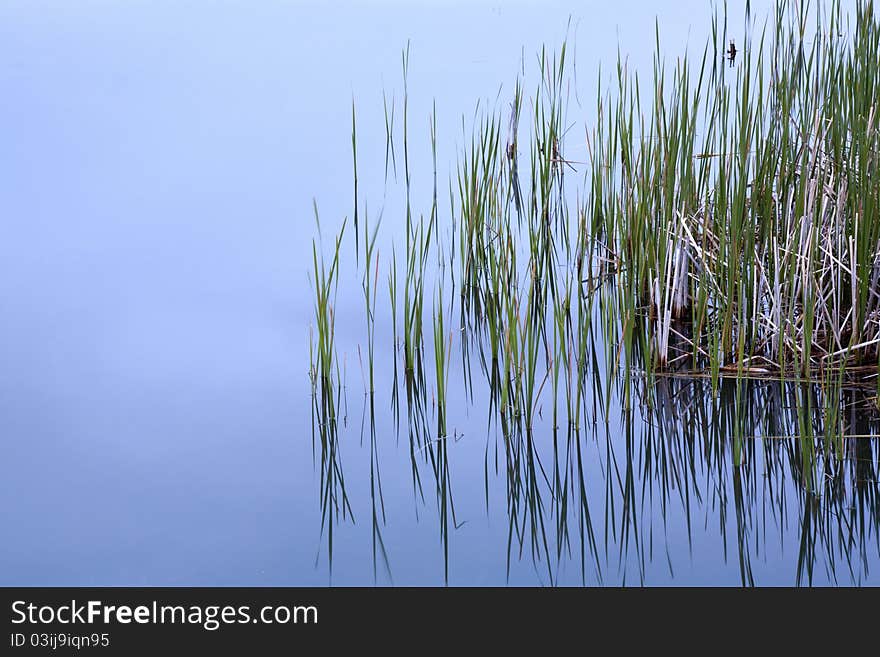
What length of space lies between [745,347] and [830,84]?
78 centimetres

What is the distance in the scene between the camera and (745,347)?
2705 mm

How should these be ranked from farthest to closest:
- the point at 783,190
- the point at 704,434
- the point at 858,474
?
1. the point at 783,190
2. the point at 704,434
3. the point at 858,474

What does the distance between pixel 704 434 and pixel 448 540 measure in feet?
2.47

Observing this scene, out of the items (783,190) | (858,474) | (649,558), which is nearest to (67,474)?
(649,558)

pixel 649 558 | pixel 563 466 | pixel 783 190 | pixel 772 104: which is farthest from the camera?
pixel 772 104

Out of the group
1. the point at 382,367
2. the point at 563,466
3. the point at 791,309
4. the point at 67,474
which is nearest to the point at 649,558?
the point at 563,466

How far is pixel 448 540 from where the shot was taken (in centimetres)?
→ 193

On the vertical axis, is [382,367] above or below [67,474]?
above

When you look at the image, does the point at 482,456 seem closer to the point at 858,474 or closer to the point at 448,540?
the point at 448,540

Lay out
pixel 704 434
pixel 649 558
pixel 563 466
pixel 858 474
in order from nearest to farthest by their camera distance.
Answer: pixel 649 558
pixel 858 474
pixel 563 466
pixel 704 434

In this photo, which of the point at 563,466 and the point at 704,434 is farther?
the point at 704,434
